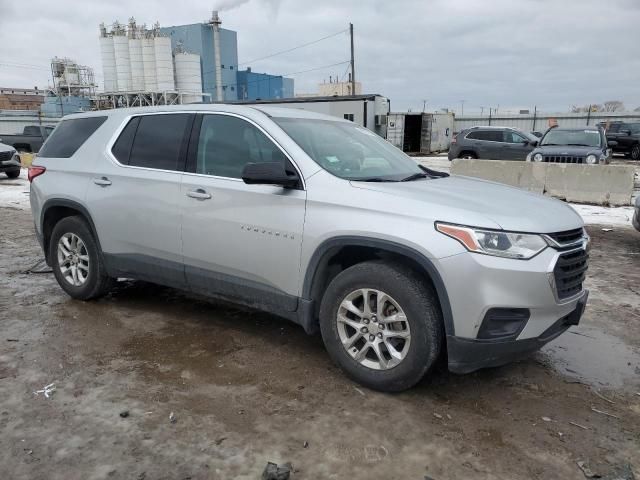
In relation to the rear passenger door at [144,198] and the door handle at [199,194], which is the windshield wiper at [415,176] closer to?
the door handle at [199,194]

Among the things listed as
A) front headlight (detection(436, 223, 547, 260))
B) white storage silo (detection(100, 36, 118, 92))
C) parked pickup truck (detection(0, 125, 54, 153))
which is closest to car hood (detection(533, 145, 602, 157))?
front headlight (detection(436, 223, 547, 260))

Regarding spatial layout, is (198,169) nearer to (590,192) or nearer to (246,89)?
(590,192)

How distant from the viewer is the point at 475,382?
3.52 meters

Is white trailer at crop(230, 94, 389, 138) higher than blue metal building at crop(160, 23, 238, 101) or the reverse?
the reverse

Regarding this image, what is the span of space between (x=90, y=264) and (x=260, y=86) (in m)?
62.5

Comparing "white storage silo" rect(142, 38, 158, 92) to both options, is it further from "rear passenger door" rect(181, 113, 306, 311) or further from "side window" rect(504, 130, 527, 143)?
"rear passenger door" rect(181, 113, 306, 311)

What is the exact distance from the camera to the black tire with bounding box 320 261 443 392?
10.0ft


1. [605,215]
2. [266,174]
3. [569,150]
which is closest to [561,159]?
[569,150]

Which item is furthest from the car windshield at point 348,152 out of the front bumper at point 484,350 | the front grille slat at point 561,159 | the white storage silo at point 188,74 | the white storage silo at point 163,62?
the white storage silo at point 163,62

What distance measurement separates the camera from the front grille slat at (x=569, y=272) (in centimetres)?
302

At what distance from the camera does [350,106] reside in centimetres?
2520

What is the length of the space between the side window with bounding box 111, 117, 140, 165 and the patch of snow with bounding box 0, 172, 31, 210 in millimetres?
7543

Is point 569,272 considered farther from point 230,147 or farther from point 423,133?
point 423,133

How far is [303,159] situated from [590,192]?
9736 millimetres
